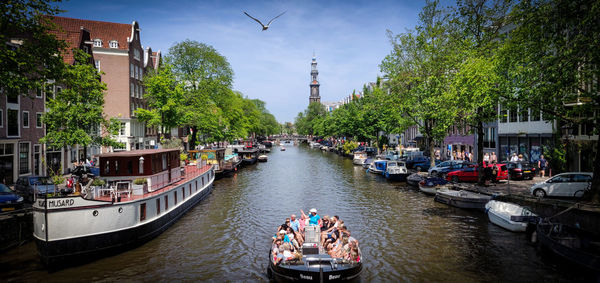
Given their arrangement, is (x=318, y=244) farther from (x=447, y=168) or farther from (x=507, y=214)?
(x=447, y=168)

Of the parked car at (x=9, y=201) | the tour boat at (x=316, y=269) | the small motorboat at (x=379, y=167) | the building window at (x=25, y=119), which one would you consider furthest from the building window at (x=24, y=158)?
the small motorboat at (x=379, y=167)

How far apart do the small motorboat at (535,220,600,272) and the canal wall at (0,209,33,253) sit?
26.6 m

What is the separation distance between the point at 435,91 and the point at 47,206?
32.4 m

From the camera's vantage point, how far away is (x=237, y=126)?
78500mm

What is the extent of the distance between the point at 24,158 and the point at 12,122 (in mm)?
3765

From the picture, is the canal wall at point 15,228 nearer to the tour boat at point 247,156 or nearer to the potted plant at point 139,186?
the potted plant at point 139,186

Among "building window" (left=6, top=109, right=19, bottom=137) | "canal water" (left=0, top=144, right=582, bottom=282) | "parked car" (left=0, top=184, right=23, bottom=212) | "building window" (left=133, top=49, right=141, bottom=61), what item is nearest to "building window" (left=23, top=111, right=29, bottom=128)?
"building window" (left=6, top=109, right=19, bottom=137)

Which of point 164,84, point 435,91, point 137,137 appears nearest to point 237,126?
point 137,137

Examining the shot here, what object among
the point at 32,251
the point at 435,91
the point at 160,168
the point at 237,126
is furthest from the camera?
the point at 237,126

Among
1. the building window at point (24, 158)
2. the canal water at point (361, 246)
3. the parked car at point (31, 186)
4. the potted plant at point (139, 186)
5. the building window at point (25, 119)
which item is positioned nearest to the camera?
the canal water at point (361, 246)

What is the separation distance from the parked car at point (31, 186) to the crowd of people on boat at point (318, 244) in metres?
18.3

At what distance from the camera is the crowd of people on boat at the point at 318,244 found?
14805 mm

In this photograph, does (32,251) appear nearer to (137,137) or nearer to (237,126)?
(137,137)

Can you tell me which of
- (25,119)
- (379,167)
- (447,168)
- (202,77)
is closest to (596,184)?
(447,168)
